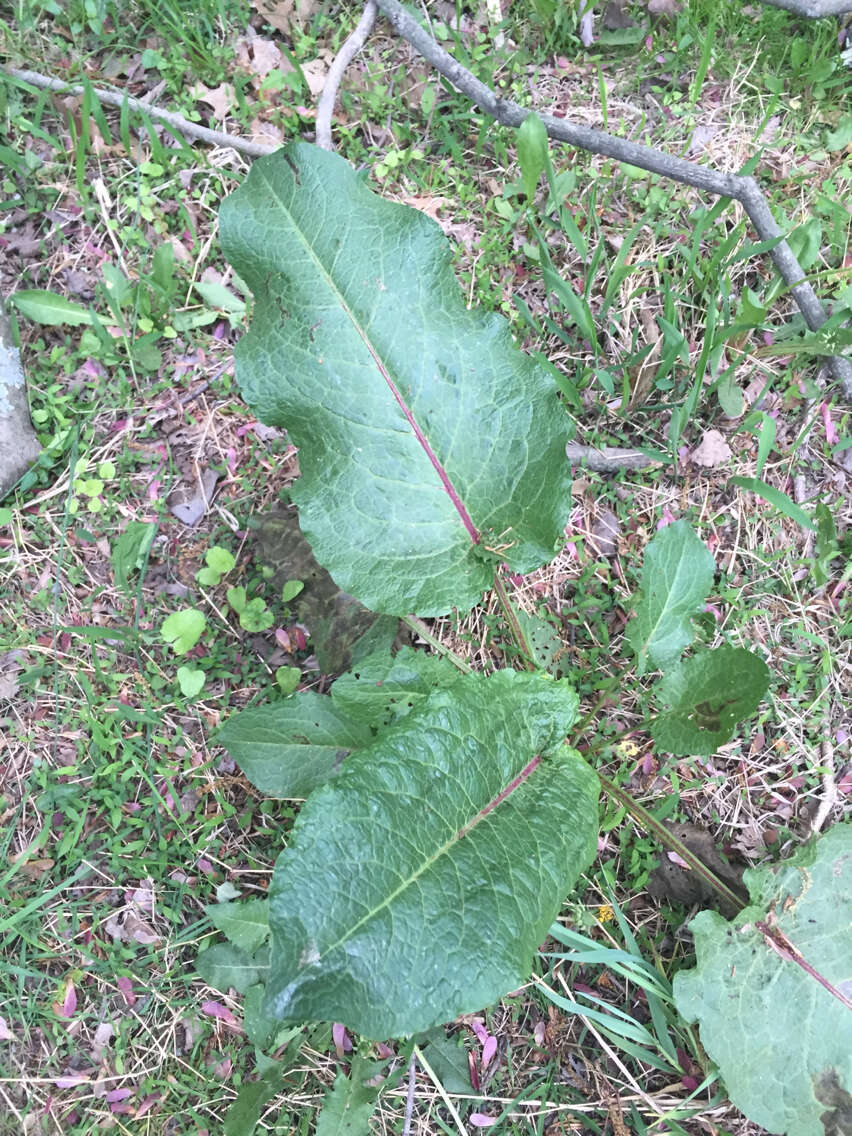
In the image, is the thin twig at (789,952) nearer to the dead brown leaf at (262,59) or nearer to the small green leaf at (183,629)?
the small green leaf at (183,629)

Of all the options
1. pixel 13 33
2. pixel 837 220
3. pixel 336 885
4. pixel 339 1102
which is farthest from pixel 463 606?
pixel 13 33

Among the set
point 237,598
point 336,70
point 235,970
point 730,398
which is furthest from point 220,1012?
point 336,70

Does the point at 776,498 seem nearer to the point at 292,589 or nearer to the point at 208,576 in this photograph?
the point at 292,589

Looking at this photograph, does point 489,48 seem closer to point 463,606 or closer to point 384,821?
point 463,606

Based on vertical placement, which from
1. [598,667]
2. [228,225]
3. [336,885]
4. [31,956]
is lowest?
[31,956]

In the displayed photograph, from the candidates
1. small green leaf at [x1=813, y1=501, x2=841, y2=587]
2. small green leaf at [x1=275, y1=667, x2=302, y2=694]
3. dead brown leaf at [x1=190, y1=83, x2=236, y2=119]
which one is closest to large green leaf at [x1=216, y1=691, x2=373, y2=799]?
small green leaf at [x1=275, y1=667, x2=302, y2=694]
